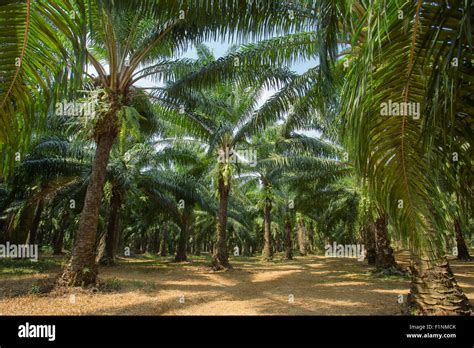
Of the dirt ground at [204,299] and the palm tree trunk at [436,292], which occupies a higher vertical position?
the palm tree trunk at [436,292]

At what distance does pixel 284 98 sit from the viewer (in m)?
8.95

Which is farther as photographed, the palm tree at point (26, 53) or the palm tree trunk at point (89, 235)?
the palm tree trunk at point (89, 235)

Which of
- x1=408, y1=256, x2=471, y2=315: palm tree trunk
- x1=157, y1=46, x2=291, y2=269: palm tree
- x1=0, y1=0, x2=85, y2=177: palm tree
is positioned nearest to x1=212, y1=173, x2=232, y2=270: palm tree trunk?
x1=157, y1=46, x2=291, y2=269: palm tree

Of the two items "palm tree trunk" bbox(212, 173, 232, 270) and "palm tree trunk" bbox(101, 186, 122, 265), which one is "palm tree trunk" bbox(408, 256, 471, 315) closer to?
"palm tree trunk" bbox(212, 173, 232, 270)

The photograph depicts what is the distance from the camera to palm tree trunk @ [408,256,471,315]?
541 centimetres

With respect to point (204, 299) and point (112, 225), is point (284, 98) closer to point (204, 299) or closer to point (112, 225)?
point (204, 299)

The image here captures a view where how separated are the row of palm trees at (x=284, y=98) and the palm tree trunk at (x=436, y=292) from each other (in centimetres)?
2

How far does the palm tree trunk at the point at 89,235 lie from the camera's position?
814 centimetres

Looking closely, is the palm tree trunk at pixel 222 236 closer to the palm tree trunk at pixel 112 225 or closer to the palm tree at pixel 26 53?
the palm tree trunk at pixel 112 225

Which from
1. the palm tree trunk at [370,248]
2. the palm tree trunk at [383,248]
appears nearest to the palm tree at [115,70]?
the palm tree trunk at [383,248]

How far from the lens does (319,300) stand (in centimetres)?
792

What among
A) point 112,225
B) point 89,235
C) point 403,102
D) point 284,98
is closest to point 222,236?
point 112,225

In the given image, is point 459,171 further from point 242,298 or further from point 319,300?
point 242,298
